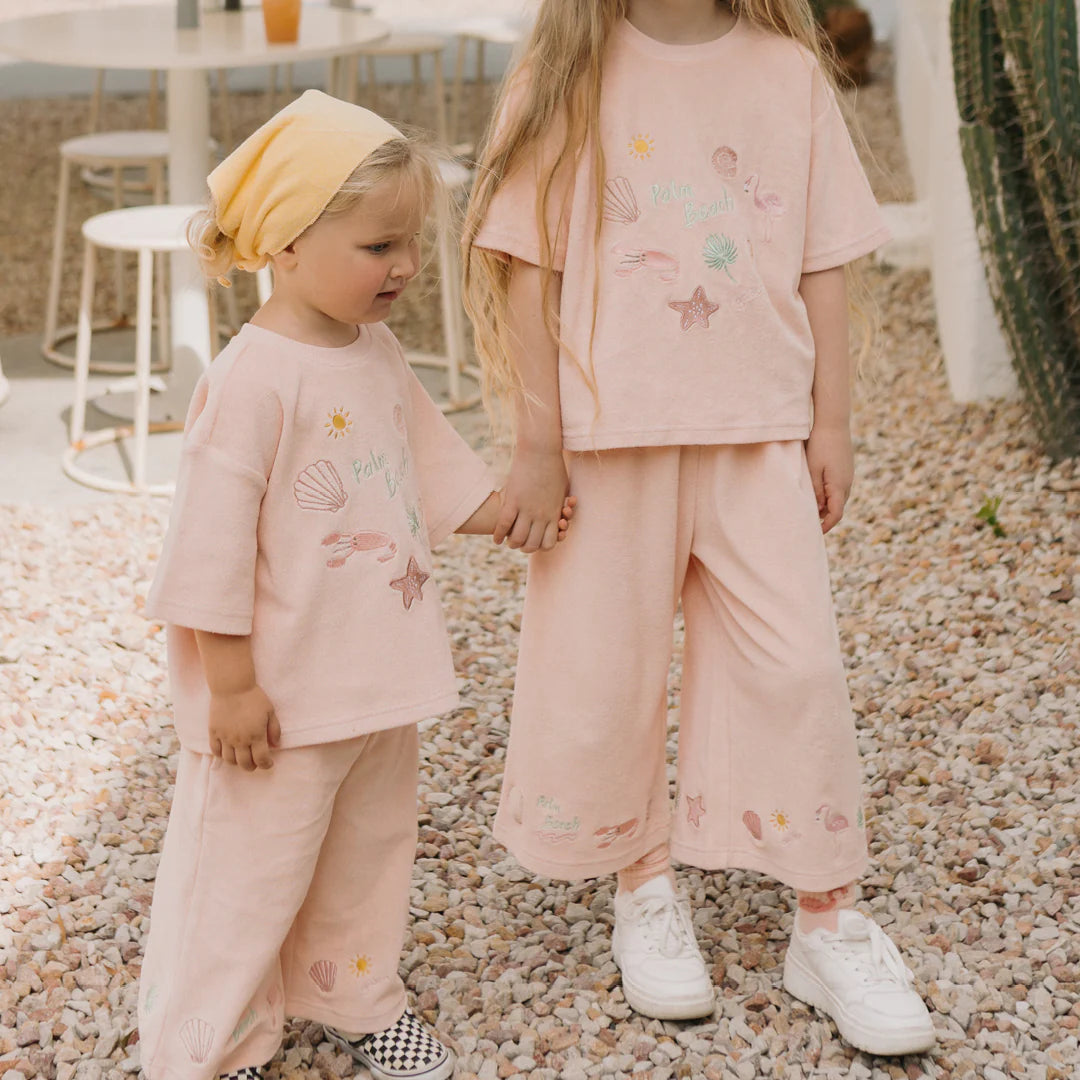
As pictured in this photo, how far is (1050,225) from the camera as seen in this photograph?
355cm

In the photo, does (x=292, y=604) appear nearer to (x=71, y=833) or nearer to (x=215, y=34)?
(x=71, y=833)

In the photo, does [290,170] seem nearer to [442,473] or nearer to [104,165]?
[442,473]

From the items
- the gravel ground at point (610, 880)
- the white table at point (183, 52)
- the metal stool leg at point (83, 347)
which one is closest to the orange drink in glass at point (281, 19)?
the white table at point (183, 52)

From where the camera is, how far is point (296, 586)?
1598 mm

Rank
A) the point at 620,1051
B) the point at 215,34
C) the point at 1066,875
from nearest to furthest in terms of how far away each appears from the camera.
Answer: the point at 620,1051, the point at 1066,875, the point at 215,34

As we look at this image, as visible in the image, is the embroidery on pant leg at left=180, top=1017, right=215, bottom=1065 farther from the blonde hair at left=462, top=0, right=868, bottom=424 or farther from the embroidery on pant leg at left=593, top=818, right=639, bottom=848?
the blonde hair at left=462, top=0, right=868, bottom=424

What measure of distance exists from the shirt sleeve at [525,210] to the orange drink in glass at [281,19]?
257 cm

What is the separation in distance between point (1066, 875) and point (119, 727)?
159cm

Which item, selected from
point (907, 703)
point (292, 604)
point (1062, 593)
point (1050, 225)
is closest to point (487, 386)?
point (292, 604)

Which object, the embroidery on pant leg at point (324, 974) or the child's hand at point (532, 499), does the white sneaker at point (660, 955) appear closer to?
the embroidery on pant leg at point (324, 974)

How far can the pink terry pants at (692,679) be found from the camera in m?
1.82

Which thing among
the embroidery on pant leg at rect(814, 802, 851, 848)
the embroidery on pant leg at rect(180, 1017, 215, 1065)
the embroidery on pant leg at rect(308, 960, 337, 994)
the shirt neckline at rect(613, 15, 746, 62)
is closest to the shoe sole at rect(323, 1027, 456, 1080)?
the embroidery on pant leg at rect(308, 960, 337, 994)

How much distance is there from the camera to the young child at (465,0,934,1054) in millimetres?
1743

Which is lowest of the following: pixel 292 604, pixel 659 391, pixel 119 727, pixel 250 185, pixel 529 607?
pixel 119 727
